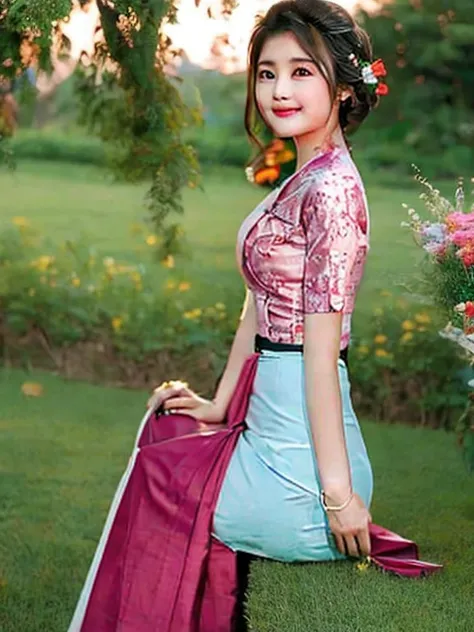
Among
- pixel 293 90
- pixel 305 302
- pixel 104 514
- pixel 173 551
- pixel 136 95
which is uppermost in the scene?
pixel 293 90

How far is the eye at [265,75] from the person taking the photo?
2.71 m

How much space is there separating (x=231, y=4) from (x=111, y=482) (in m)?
2.14

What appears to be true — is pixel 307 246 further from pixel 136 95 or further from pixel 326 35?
pixel 136 95

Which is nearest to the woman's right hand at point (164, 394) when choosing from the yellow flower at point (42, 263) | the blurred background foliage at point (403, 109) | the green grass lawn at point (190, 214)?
the green grass lawn at point (190, 214)

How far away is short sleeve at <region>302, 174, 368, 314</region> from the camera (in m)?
2.54

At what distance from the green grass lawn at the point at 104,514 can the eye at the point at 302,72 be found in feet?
3.23

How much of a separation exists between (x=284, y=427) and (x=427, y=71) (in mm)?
6211

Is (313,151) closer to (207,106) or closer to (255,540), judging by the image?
(255,540)

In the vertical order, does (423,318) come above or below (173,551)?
below

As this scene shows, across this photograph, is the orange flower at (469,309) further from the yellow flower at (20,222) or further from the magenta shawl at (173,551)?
the yellow flower at (20,222)

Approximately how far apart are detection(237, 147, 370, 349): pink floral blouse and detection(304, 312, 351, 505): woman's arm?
0.04m

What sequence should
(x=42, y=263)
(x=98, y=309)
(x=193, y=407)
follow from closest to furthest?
(x=193, y=407)
(x=98, y=309)
(x=42, y=263)

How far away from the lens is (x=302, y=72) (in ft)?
8.72

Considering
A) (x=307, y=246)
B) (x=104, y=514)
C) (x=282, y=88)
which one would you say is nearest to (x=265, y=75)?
(x=282, y=88)
